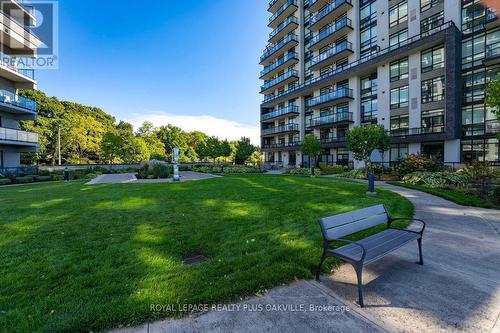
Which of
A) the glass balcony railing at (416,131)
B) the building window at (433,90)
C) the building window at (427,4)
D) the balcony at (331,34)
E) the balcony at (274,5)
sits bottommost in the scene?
the glass balcony railing at (416,131)

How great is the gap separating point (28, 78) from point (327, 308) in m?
34.1

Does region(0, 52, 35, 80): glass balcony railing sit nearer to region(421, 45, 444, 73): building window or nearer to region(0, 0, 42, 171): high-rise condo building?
region(0, 0, 42, 171): high-rise condo building

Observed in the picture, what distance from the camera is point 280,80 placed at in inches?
1788

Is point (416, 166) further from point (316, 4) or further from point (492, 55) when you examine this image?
point (316, 4)

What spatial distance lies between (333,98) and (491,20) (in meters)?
15.6

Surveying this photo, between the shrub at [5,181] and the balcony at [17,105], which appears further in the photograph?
the balcony at [17,105]

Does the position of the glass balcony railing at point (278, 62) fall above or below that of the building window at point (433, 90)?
above

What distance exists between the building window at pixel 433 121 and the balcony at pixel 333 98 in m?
9.17

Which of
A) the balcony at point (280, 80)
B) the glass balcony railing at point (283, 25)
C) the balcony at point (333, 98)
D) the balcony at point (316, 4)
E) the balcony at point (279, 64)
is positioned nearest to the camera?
the balcony at point (333, 98)

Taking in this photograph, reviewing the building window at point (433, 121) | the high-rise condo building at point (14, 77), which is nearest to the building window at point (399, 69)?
the building window at point (433, 121)

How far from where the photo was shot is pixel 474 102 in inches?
871

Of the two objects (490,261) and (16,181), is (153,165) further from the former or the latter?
(490,261)

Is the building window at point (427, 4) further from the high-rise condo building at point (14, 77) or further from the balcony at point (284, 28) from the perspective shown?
the high-rise condo building at point (14, 77)

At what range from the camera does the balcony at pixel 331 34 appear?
3178 cm
